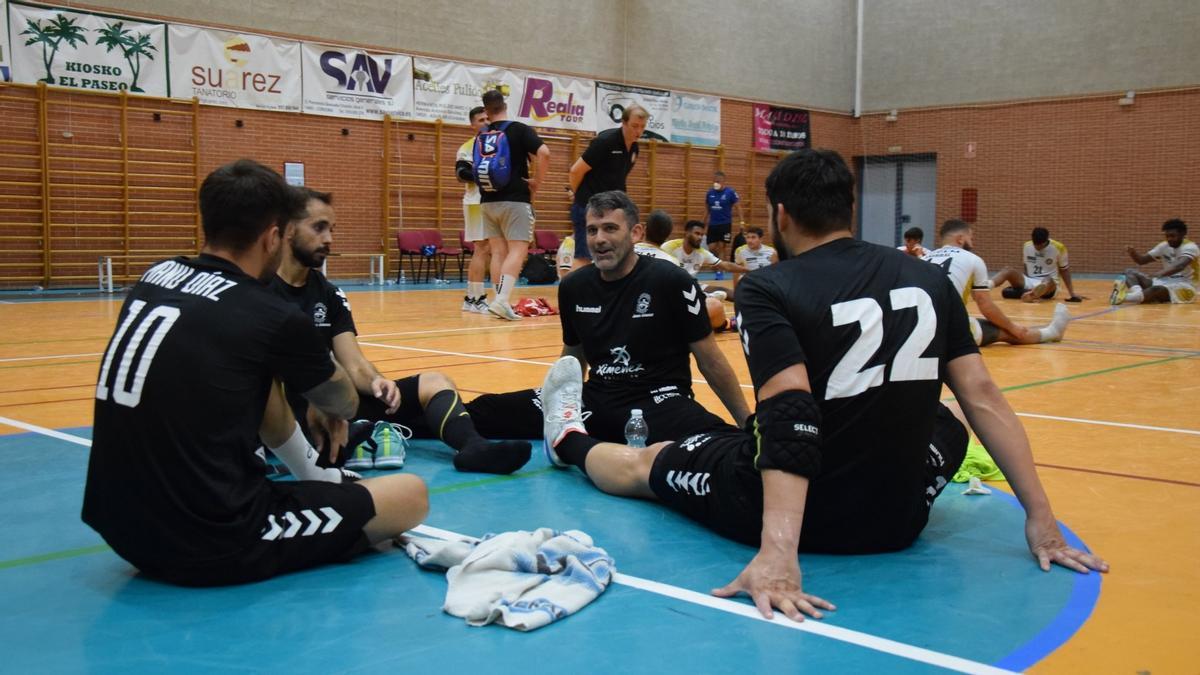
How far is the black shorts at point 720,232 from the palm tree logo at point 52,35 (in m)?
11.9

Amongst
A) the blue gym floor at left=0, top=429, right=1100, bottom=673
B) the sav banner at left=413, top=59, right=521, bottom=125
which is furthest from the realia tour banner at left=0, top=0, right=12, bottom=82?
the blue gym floor at left=0, top=429, right=1100, bottom=673

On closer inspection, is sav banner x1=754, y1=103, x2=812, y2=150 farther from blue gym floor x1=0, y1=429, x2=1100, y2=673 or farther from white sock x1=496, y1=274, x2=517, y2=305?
blue gym floor x1=0, y1=429, x2=1100, y2=673

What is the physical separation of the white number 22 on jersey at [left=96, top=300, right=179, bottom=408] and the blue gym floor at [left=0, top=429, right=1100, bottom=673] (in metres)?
0.58

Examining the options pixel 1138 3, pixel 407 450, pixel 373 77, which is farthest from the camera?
pixel 1138 3

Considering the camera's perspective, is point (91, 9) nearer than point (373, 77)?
Yes

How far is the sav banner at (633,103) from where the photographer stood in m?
21.9

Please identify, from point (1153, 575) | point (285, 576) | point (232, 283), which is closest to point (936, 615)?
point (1153, 575)

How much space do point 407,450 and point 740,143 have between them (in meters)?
20.7

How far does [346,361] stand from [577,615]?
92.6 inches

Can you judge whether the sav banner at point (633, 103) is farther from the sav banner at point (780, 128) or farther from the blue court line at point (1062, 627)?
the blue court line at point (1062, 627)

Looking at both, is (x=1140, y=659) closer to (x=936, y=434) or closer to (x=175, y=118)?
(x=936, y=434)

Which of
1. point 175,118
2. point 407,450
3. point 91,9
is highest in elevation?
point 91,9

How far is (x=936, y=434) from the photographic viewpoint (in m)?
3.72

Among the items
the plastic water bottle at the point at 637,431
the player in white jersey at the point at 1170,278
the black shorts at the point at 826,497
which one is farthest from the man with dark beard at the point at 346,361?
the player in white jersey at the point at 1170,278
